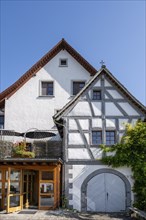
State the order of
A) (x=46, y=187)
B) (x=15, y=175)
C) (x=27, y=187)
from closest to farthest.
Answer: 1. (x=15, y=175)
2. (x=46, y=187)
3. (x=27, y=187)

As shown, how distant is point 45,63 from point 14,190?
10494 millimetres

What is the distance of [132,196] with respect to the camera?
51.2 ft

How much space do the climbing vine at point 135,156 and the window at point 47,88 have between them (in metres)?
7.56

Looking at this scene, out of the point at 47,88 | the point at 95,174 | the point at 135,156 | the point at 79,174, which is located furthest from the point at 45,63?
the point at 135,156

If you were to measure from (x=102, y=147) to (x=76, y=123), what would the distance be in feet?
6.76

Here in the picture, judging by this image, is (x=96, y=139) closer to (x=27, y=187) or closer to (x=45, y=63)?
(x=27, y=187)

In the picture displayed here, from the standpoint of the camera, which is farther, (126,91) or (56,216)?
(126,91)

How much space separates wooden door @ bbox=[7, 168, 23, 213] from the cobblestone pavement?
0.52 m

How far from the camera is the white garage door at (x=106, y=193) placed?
15.5 metres

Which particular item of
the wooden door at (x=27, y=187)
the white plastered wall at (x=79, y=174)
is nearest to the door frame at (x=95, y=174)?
the white plastered wall at (x=79, y=174)

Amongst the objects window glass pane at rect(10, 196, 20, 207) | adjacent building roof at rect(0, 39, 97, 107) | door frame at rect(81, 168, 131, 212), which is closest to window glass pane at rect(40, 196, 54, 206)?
window glass pane at rect(10, 196, 20, 207)

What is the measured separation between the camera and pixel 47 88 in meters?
21.8

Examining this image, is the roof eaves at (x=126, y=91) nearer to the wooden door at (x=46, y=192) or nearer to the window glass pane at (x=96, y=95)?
the window glass pane at (x=96, y=95)

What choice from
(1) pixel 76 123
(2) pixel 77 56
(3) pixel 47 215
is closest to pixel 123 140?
(1) pixel 76 123
